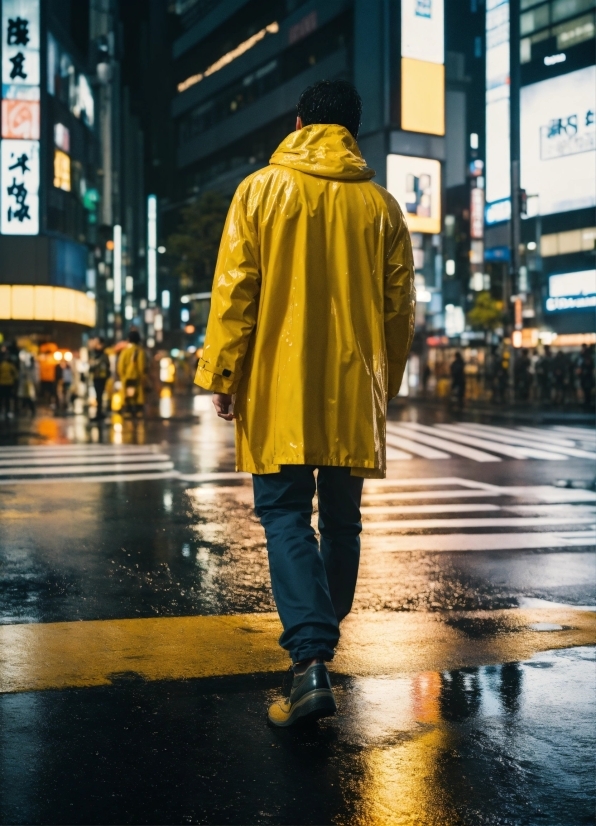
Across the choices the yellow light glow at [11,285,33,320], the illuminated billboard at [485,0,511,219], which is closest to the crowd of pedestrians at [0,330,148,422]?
the yellow light glow at [11,285,33,320]

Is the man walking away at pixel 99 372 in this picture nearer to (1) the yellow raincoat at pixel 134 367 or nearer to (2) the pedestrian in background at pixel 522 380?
(1) the yellow raincoat at pixel 134 367

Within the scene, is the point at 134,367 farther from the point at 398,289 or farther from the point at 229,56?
the point at 229,56

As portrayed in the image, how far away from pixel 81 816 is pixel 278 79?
237ft

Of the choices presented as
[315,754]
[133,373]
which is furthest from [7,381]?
[315,754]

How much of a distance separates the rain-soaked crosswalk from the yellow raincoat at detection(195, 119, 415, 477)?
7.84m

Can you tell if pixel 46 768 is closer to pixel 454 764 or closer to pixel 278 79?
pixel 454 764

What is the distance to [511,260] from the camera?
3431 centimetres

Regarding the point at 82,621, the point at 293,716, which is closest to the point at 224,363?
the point at 293,716

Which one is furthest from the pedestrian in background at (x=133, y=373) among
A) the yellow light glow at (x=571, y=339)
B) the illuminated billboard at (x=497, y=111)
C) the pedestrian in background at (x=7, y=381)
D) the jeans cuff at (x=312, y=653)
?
the yellow light glow at (x=571, y=339)

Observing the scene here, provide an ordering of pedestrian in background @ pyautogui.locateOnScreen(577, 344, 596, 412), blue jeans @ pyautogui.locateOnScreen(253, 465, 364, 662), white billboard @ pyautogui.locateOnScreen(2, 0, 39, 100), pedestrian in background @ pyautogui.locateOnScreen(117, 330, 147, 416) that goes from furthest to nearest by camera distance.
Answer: white billboard @ pyautogui.locateOnScreen(2, 0, 39, 100), pedestrian in background @ pyautogui.locateOnScreen(577, 344, 596, 412), pedestrian in background @ pyautogui.locateOnScreen(117, 330, 147, 416), blue jeans @ pyautogui.locateOnScreen(253, 465, 364, 662)

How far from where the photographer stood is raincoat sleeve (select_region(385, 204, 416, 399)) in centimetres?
370

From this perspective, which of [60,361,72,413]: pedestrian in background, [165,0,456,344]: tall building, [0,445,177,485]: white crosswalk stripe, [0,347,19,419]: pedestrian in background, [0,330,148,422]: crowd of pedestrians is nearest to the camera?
[0,445,177,485]: white crosswalk stripe

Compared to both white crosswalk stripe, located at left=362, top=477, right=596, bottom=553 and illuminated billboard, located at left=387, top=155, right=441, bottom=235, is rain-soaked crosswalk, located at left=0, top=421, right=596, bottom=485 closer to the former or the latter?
white crosswalk stripe, located at left=362, top=477, right=596, bottom=553

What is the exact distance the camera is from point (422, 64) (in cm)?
4928
